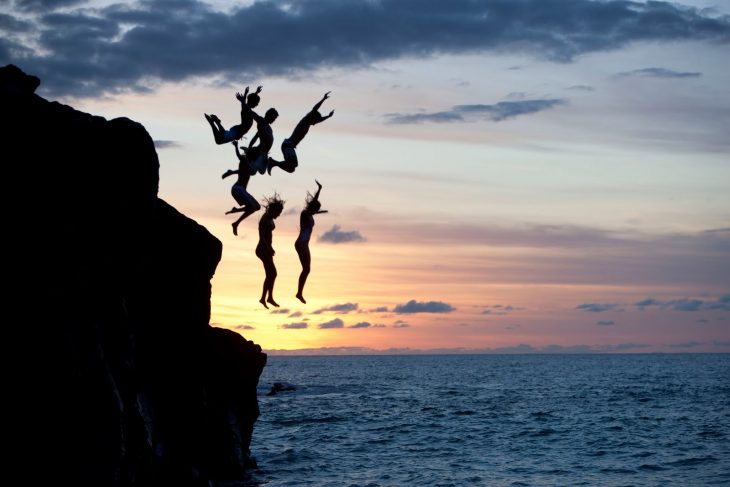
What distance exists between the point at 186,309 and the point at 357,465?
68.3 feet

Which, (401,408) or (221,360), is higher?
(221,360)

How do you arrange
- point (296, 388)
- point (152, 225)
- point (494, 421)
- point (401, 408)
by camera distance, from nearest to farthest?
1. point (152, 225)
2. point (494, 421)
3. point (401, 408)
4. point (296, 388)

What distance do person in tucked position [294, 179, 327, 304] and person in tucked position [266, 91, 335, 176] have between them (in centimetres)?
112

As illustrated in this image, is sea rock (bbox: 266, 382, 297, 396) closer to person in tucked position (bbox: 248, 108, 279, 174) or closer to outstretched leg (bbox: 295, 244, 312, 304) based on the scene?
outstretched leg (bbox: 295, 244, 312, 304)

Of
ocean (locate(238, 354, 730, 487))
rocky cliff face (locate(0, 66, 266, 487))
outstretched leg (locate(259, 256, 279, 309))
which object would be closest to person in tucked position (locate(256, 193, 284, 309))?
outstretched leg (locate(259, 256, 279, 309))

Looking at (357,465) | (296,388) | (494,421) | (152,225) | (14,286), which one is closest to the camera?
(14,286)

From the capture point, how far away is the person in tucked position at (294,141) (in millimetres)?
20391

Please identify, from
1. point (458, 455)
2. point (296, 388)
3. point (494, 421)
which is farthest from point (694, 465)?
point (296, 388)

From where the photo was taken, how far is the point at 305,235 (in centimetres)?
2202

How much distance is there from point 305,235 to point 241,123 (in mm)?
3146

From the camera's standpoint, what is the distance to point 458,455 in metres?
52.8

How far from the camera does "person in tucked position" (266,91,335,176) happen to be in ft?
66.9

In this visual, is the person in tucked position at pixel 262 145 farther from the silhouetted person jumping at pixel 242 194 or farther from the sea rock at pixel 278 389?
the sea rock at pixel 278 389

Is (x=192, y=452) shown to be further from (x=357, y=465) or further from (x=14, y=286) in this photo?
(x=357, y=465)
